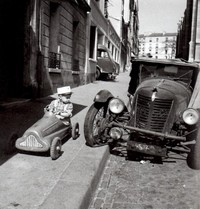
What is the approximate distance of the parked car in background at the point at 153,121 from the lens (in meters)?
4.59

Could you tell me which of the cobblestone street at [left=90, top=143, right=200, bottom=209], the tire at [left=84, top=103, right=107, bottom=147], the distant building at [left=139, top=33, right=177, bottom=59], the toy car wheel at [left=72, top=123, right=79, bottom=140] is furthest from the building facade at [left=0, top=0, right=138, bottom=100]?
the distant building at [left=139, top=33, right=177, bottom=59]

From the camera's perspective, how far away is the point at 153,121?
482 cm

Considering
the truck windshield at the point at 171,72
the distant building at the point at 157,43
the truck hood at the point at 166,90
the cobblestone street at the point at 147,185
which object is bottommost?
the cobblestone street at the point at 147,185

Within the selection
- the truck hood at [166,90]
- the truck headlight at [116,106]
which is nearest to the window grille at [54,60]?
the truck hood at [166,90]

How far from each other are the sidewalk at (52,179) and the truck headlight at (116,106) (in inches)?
27.0

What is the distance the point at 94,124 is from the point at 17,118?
7.43ft

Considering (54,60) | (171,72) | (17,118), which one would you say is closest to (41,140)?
(17,118)

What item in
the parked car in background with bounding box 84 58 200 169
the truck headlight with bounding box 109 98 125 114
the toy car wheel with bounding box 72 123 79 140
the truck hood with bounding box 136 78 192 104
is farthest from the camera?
the toy car wheel with bounding box 72 123 79 140

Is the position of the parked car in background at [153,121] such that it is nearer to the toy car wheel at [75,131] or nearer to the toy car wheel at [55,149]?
the toy car wheel at [75,131]

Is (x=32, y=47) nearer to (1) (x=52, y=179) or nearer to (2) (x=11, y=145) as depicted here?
(2) (x=11, y=145)

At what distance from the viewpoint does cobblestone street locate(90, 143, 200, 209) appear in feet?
11.3

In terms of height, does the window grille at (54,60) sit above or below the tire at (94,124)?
above

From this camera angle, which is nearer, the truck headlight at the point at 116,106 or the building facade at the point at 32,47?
the truck headlight at the point at 116,106

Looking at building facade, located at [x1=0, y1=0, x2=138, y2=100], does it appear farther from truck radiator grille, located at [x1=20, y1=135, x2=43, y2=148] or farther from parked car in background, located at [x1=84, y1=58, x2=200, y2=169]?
truck radiator grille, located at [x1=20, y1=135, x2=43, y2=148]
